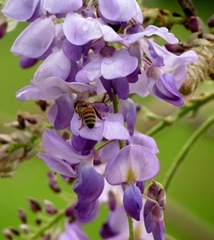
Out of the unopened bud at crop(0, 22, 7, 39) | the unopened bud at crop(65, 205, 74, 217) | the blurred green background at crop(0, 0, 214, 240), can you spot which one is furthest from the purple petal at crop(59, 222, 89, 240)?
the blurred green background at crop(0, 0, 214, 240)

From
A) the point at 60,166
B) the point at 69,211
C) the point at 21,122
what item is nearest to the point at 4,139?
the point at 21,122

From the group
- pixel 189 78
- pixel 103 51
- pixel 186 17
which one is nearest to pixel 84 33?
pixel 103 51

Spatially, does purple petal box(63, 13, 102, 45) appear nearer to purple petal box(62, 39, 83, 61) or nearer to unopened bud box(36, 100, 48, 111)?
purple petal box(62, 39, 83, 61)

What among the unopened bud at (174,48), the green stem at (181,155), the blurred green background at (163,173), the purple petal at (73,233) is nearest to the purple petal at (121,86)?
the unopened bud at (174,48)

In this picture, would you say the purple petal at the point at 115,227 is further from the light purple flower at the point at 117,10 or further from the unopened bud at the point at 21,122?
the light purple flower at the point at 117,10

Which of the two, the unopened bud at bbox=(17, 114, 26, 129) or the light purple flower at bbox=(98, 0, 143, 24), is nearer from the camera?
the light purple flower at bbox=(98, 0, 143, 24)
